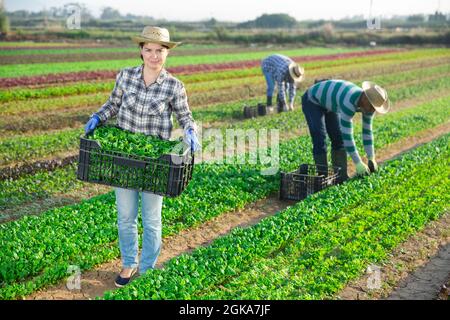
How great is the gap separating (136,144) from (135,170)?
27 centimetres

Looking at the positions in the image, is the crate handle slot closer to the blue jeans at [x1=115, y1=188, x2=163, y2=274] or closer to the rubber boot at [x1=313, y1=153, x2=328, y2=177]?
the blue jeans at [x1=115, y1=188, x2=163, y2=274]

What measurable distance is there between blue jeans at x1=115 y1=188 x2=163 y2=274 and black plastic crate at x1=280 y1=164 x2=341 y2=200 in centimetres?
379

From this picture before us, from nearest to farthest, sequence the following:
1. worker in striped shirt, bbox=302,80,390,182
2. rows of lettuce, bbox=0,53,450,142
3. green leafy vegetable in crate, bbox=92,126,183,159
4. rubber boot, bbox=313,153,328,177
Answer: green leafy vegetable in crate, bbox=92,126,183,159 < worker in striped shirt, bbox=302,80,390,182 < rubber boot, bbox=313,153,328,177 < rows of lettuce, bbox=0,53,450,142

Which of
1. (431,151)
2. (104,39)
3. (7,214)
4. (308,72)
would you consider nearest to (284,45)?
(104,39)

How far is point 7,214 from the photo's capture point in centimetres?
879

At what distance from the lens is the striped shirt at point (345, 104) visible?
29.0 feet

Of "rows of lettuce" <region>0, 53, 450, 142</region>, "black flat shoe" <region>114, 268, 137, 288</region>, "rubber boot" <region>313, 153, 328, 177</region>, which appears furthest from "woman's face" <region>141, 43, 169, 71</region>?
"rows of lettuce" <region>0, 53, 450, 142</region>

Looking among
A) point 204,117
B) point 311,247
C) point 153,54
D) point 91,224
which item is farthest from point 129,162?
point 204,117

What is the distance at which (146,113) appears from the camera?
6.14 m

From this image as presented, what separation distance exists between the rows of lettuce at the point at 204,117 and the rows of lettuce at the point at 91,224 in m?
3.91

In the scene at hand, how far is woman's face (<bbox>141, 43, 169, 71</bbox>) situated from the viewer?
5922 mm

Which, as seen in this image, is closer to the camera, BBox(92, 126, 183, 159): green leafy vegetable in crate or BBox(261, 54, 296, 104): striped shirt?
BBox(92, 126, 183, 159): green leafy vegetable in crate

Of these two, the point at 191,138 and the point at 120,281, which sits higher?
the point at 191,138

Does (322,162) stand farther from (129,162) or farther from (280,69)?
(280,69)
